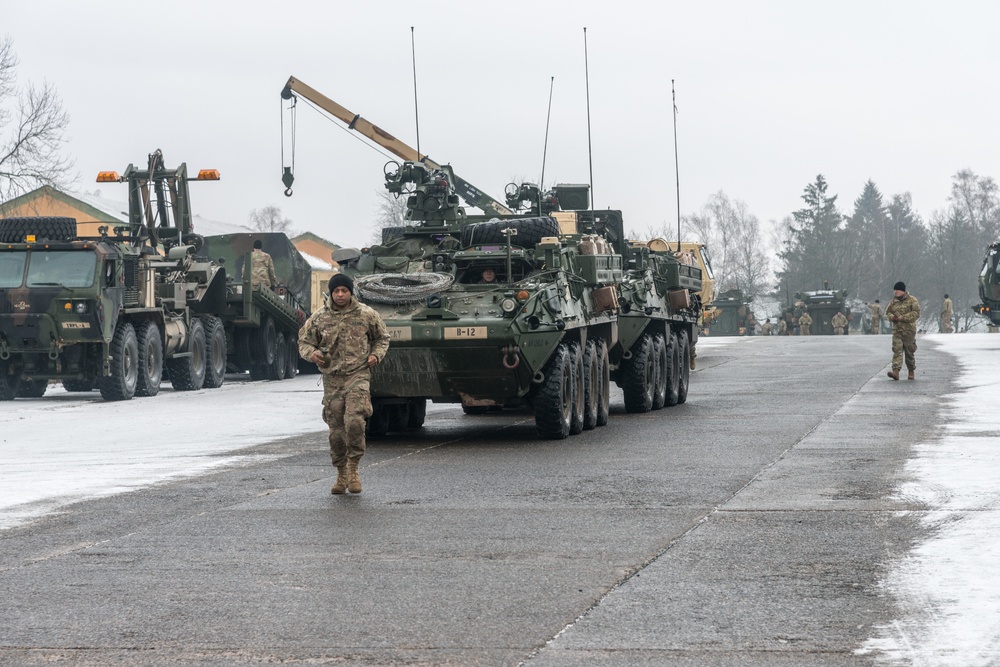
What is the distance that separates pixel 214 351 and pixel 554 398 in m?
14.2

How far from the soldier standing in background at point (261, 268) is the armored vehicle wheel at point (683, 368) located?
1007 centimetres

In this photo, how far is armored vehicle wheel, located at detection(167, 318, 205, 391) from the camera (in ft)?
90.9

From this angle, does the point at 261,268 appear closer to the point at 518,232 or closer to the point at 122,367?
the point at 122,367

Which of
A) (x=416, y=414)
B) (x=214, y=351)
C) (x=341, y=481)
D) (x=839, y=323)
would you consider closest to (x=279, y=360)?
(x=214, y=351)

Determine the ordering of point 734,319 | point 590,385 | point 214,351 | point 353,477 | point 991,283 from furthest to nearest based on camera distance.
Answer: point 734,319 → point 991,283 → point 214,351 → point 590,385 → point 353,477

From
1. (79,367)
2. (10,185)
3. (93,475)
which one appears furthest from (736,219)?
(93,475)

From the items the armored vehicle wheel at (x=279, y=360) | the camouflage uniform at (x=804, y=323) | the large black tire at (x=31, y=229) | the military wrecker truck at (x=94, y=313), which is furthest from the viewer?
the camouflage uniform at (x=804, y=323)

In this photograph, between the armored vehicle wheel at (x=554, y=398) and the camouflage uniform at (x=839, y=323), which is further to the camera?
the camouflage uniform at (x=839, y=323)

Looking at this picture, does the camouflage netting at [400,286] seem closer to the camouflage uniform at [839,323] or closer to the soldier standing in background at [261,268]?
the soldier standing in background at [261,268]

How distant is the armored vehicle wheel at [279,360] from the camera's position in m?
31.6

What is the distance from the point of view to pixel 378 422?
16.8m

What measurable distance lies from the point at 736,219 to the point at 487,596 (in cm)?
12994

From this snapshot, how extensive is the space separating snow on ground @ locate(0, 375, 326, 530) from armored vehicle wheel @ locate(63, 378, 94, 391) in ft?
0.51

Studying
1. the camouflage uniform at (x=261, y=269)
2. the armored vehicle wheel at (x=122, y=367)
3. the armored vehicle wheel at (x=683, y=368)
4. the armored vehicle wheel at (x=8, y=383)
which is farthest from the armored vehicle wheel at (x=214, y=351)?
the armored vehicle wheel at (x=683, y=368)
